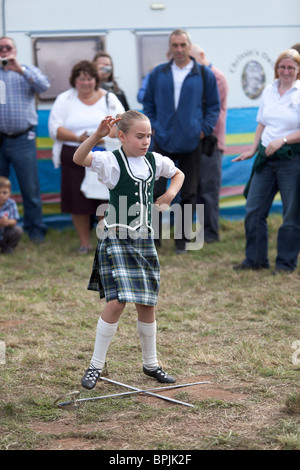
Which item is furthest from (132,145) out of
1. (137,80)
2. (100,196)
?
(137,80)

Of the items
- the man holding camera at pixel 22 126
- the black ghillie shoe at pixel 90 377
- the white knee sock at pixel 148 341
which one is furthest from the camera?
the man holding camera at pixel 22 126

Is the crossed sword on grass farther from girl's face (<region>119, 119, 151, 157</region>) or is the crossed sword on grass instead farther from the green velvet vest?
girl's face (<region>119, 119, 151, 157</region>)

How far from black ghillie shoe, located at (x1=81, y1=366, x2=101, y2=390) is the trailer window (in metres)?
5.10

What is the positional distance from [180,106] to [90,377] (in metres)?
3.81

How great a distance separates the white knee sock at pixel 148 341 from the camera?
4.00 metres

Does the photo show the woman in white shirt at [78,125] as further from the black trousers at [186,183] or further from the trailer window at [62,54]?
the trailer window at [62,54]

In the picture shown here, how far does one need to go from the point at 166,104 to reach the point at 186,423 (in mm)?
4264

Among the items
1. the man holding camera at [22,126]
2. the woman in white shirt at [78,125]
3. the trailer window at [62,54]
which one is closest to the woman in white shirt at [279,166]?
the woman in white shirt at [78,125]

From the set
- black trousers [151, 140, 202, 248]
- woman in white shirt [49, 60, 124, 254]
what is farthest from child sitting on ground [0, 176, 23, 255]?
black trousers [151, 140, 202, 248]

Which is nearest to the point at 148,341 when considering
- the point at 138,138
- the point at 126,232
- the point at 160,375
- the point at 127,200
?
the point at 160,375

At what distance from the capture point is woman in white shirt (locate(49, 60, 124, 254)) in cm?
739

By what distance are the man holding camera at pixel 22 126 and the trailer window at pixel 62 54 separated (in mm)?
653

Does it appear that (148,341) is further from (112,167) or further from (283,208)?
(283,208)

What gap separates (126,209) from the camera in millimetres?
3902
